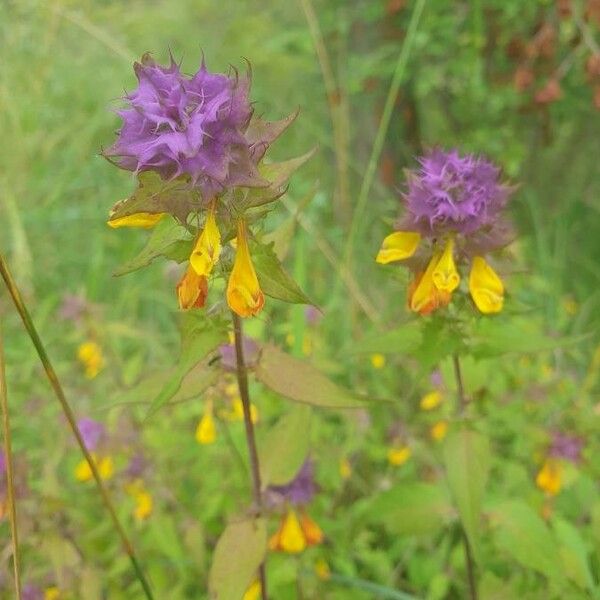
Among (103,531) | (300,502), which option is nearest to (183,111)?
(300,502)

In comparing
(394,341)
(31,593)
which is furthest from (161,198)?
(31,593)

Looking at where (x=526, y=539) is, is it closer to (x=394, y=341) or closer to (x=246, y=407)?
(x=394, y=341)

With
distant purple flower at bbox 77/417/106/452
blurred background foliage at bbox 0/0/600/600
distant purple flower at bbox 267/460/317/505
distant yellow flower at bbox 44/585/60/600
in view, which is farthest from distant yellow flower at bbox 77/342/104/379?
distant purple flower at bbox 267/460/317/505

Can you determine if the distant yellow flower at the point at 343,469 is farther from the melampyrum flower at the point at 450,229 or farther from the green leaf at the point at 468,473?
the melampyrum flower at the point at 450,229

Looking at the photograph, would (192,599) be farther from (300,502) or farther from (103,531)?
(300,502)

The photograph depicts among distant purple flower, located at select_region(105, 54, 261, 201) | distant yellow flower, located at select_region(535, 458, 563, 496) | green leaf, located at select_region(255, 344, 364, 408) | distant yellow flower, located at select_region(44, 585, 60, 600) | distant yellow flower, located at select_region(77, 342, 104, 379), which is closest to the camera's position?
distant purple flower, located at select_region(105, 54, 261, 201)

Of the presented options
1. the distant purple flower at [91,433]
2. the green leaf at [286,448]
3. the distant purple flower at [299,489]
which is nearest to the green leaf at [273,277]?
the green leaf at [286,448]

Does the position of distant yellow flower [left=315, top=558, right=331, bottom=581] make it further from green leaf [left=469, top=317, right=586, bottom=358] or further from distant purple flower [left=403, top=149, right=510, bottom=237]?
distant purple flower [left=403, top=149, right=510, bottom=237]
